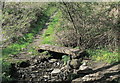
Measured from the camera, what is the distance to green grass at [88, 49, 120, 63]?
9.95 metres

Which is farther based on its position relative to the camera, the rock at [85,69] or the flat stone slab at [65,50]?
the flat stone slab at [65,50]

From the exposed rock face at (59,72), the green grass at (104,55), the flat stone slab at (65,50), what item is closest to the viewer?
the exposed rock face at (59,72)

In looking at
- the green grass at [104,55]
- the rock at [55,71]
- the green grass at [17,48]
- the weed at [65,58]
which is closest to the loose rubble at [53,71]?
the rock at [55,71]

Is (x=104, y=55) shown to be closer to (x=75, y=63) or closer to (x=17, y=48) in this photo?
(x=75, y=63)

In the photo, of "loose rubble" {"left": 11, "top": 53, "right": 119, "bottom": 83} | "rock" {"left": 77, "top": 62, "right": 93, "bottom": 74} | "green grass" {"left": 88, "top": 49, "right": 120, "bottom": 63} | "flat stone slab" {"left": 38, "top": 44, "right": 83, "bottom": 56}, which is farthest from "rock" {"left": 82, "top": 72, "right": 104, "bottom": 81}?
"flat stone slab" {"left": 38, "top": 44, "right": 83, "bottom": 56}

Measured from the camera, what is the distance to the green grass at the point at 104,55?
392 inches

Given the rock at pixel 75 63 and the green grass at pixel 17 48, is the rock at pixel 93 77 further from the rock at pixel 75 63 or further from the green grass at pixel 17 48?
the green grass at pixel 17 48

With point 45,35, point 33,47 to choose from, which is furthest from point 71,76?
point 45,35

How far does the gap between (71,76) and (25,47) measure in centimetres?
504

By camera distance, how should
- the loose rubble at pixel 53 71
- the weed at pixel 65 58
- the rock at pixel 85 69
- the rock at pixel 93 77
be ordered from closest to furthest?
1. the rock at pixel 93 77
2. the loose rubble at pixel 53 71
3. the rock at pixel 85 69
4. the weed at pixel 65 58

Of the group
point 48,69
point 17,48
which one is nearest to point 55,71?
point 48,69

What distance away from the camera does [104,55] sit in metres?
10.5

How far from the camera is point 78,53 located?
1057cm

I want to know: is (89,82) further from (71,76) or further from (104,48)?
(104,48)
